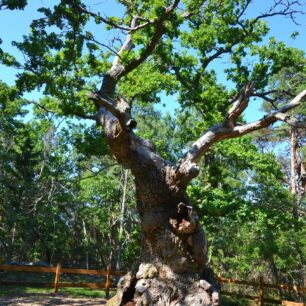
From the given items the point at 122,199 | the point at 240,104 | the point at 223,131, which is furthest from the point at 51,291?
the point at 122,199

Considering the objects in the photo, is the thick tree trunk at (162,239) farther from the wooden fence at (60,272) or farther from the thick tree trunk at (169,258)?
the wooden fence at (60,272)

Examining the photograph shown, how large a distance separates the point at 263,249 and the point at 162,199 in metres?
10.9

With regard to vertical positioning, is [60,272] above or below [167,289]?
above

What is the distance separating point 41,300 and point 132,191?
60.0 ft

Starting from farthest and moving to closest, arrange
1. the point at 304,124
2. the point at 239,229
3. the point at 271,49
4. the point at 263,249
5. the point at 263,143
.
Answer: the point at 263,143 → the point at 239,229 → the point at 263,249 → the point at 271,49 → the point at 304,124

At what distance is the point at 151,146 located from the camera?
726 centimetres

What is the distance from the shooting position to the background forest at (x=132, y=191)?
13445 millimetres

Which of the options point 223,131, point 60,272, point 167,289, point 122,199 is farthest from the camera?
point 122,199

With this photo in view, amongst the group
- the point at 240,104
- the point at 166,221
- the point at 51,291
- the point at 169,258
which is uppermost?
the point at 240,104

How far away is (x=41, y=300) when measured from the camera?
1019 centimetres

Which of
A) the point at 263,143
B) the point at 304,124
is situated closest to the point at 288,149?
the point at 263,143

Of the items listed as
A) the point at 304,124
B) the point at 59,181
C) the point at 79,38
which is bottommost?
the point at 304,124

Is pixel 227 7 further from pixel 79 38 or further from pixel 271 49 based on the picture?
pixel 79 38

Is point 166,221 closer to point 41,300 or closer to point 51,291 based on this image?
point 41,300
